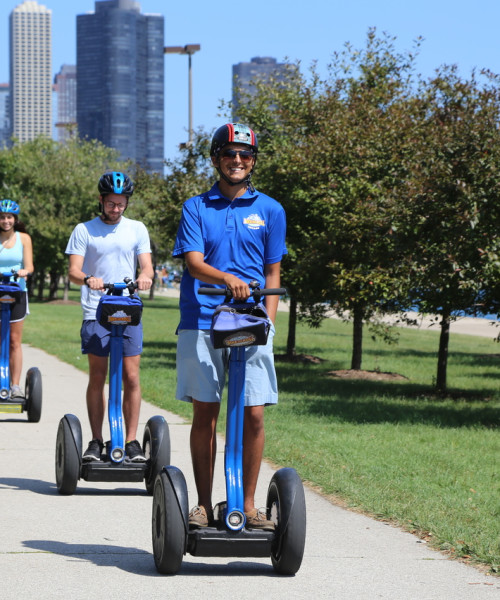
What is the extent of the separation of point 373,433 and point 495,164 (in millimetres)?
3452

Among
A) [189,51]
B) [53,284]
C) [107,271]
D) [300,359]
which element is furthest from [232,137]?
[53,284]

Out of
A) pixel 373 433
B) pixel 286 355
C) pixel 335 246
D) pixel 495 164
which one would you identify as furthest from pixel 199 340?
pixel 286 355

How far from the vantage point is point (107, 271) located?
7133 mm

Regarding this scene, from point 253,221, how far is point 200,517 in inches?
55.3

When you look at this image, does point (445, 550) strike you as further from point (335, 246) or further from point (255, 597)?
point (335, 246)

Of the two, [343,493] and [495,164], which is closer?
[343,493]

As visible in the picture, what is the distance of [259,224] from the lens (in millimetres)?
5055

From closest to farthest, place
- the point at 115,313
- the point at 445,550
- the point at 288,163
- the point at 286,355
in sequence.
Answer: the point at 445,550 < the point at 115,313 < the point at 288,163 < the point at 286,355

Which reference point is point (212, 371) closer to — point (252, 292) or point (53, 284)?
point (252, 292)

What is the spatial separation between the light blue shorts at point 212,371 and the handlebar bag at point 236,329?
157mm

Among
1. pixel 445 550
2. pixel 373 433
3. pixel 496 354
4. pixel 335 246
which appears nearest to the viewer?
pixel 445 550

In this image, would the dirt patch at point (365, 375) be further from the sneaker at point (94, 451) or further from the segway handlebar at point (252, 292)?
the segway handlebar at point (252, 292)

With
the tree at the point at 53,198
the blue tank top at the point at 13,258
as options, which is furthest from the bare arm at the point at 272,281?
the tree at the point at 53,198

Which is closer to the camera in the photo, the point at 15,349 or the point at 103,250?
the point at 103,250
